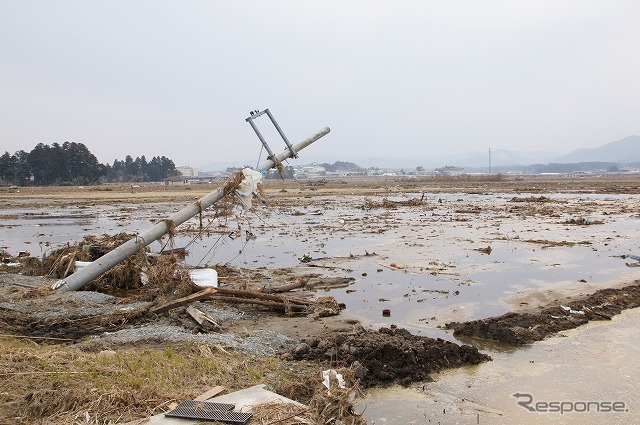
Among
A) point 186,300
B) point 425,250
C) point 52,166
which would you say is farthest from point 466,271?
point 52,166

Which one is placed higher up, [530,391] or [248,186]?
[248,186]

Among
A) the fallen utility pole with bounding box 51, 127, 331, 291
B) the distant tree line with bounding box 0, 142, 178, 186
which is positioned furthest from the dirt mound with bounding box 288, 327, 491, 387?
the distant tree line with bounding box 0, 142, 178, 186

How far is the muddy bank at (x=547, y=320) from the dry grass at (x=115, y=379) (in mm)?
3494

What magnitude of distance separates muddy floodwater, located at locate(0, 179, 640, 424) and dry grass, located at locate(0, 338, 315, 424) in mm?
1686

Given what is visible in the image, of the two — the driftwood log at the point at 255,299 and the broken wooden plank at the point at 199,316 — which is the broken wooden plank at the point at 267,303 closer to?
the driftwood log at the point at 255,299

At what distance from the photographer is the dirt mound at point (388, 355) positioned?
661cm

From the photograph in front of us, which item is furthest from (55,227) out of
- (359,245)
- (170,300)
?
(170,300)

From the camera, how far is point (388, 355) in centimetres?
692

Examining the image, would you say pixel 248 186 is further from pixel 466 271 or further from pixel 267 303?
pixel 466 271

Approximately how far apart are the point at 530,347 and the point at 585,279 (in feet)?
18.3

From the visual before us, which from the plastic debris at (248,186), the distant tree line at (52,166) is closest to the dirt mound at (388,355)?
the plastic debris at (248,186)

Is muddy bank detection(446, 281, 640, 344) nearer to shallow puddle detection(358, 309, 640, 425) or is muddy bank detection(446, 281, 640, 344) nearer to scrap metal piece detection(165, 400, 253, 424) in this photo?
shallow puddle detection(358, 309, 640, 425)

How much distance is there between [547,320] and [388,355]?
3745mm

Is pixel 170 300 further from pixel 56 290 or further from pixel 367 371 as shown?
pixel 367 371
